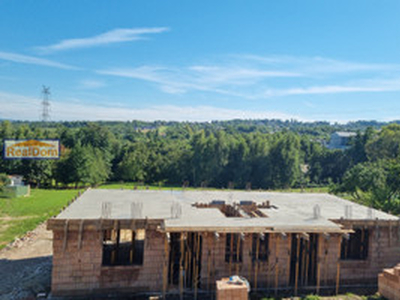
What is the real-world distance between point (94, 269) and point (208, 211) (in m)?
5.41

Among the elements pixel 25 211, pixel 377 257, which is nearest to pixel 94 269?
pixel 377 257

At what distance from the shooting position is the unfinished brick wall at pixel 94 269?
1220 centimetres

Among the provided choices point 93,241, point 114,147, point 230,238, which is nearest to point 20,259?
point 93,241

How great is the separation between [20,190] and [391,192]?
1479 inches

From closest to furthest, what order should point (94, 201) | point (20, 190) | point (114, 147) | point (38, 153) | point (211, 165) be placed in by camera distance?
point (94, 201) < point (20, 190) < point (38, 153) < point (211, 165) < point (114, 147)

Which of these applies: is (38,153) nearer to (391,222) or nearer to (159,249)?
(159,249)

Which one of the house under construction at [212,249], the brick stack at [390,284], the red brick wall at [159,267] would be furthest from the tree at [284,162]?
the brick stack at [390,284]

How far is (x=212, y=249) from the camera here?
12.9 meters

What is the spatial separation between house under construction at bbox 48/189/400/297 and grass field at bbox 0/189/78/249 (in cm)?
956

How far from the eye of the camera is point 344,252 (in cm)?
1497

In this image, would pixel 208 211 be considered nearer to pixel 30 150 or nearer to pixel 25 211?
pixel 25 211

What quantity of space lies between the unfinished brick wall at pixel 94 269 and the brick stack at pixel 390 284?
886 centimetres

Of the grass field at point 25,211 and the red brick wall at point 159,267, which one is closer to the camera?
the red brick wall at point 159,267

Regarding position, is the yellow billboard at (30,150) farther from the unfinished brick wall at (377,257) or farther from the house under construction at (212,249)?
the unfinished brick wall at (377,257)
